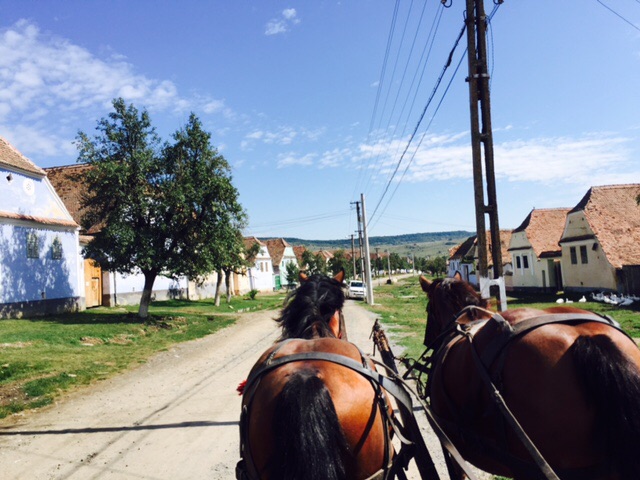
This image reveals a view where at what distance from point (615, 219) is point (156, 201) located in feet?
85.9

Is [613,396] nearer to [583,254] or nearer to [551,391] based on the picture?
[551,391]

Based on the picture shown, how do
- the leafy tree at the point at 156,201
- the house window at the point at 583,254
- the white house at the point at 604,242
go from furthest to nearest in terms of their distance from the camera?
the house window at the point at 583,254, the white house at the point at 604,242, the leafy tree at the point at 156,201

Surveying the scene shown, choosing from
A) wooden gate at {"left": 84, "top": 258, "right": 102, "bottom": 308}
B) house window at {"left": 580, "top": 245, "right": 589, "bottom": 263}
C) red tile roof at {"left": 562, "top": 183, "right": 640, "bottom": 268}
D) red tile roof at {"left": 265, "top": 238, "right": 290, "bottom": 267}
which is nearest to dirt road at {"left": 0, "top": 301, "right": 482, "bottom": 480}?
wooden gate at {"left": 84, "top": 258, "right": 102, "bottom": 308}

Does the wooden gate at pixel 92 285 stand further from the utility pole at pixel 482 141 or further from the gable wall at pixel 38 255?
the utility pole at pixel 482 141

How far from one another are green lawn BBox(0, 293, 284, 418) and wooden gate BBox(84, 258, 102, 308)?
2.83 meters

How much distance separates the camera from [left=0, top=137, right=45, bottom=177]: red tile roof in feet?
60.0

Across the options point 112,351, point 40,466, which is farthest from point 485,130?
point 112,351

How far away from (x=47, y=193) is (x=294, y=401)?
2221cm

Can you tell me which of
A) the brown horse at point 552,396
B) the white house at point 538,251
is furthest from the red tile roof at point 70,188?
the white house at point 538,251

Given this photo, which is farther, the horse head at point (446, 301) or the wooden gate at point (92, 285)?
the wooden gate at point (92, 285)

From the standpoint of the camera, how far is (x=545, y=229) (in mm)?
36562

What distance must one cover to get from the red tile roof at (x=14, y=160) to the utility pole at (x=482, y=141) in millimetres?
18001

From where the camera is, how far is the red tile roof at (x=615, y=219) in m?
25.5

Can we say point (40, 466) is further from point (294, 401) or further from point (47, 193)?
point (47, 193)
